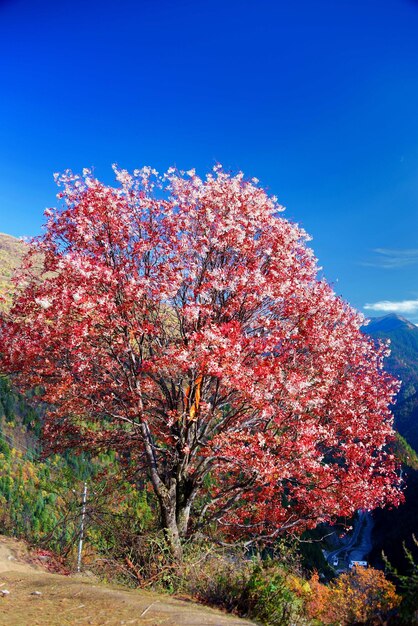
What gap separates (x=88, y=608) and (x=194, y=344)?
4862 millimetres

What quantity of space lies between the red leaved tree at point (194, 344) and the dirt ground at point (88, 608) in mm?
3814

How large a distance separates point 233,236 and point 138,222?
2.53 meters

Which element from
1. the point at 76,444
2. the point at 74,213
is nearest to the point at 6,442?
the point at 76,444

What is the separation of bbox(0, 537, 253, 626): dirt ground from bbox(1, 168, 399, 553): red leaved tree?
3814 millimetres

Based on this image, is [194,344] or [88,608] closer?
[88,608]

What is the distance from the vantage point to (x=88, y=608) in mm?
4902

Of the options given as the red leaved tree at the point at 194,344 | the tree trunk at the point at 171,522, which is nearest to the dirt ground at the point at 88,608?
the tree trunk at the point at 171,522

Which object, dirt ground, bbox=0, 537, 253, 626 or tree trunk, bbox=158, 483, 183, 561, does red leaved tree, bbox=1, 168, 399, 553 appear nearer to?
tree trunk, bbox=158, 483, 183, 561

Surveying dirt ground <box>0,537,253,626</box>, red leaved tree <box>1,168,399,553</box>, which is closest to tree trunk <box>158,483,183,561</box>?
red leaved tree <box>1,168,399,553</box>

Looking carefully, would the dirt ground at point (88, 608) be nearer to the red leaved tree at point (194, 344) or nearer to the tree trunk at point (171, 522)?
the tree trunk at point (171, 522)

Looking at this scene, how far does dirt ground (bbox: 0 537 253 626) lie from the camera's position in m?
4.53

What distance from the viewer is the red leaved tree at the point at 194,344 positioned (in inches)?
359

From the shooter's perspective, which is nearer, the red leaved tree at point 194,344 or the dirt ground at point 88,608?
the dirt ground at point 88,608

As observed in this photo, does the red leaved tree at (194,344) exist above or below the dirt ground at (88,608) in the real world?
above
